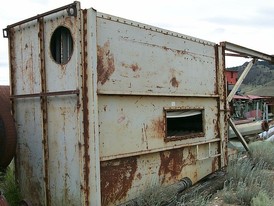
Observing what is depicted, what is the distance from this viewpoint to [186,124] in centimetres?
639

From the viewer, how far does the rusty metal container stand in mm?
4016

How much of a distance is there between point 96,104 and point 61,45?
991 millimetres

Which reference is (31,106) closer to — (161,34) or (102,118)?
(102,118)

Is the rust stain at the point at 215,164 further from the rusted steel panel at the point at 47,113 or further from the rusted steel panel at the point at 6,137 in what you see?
the rusted steel panel at the point at 6,137

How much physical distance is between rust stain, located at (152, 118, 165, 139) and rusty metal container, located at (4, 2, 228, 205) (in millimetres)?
15

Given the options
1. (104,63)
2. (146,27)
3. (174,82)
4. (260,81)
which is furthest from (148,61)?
(260,81)

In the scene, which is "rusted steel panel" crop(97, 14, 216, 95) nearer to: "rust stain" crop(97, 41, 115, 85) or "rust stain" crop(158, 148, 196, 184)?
"rust stain" crop(97, 41, 115, 85)

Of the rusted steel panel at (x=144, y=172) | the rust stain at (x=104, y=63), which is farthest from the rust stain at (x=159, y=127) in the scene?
the rust stain at (x=104, y=63)

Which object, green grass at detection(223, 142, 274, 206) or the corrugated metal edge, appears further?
green grass at detection(223, 142, 274, 206)

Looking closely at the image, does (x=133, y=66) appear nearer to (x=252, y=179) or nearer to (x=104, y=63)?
(x=104, y=63)

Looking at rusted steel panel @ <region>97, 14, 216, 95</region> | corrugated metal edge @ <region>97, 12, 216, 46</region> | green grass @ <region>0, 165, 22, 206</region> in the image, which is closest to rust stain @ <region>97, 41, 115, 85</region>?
rusted steel panel @ <region>97, 14, 216, 95</region>

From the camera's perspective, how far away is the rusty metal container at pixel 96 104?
158 inches

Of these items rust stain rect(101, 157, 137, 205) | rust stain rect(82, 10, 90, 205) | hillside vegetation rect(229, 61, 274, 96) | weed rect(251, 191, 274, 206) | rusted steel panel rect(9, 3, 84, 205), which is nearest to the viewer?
rust stain rect(82, 10, 90, 205)

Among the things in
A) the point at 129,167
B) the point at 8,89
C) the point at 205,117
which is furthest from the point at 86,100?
the point at 205,117
